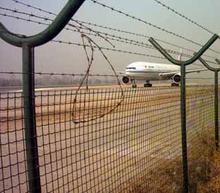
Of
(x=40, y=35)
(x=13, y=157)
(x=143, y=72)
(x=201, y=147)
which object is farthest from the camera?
(x=143, y=72)

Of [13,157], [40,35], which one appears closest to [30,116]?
[40,35]

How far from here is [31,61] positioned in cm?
230

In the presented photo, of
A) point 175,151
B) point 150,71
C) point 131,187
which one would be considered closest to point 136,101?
point 131,187

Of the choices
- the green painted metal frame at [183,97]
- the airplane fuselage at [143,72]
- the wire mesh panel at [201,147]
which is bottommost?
the wire mesh panel at [201,147]

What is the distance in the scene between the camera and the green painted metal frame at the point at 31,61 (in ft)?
7.41

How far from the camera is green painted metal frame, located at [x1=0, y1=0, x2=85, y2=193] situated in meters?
2.26

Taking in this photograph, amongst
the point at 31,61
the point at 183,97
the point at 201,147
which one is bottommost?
the point at 201,147

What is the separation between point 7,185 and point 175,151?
311 cm

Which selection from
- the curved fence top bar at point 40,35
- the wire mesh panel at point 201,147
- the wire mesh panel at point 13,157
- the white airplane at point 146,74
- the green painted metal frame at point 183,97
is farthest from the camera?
the white airplane at point 146,74

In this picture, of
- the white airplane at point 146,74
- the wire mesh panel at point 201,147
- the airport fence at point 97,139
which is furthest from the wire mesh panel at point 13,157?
the white airplane at point 146,74

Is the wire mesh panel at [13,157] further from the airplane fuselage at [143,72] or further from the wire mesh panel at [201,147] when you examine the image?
the airplane fuselage at [143,72]

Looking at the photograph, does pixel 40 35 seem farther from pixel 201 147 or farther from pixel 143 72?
pixel 143 72

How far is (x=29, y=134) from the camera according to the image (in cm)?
237

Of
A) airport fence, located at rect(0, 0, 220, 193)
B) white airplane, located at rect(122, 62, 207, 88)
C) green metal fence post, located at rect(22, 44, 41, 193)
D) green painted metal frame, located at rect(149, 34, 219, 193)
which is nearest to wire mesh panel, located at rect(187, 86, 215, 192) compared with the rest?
airport fence, located at rect(0, 0, 220, 193)
